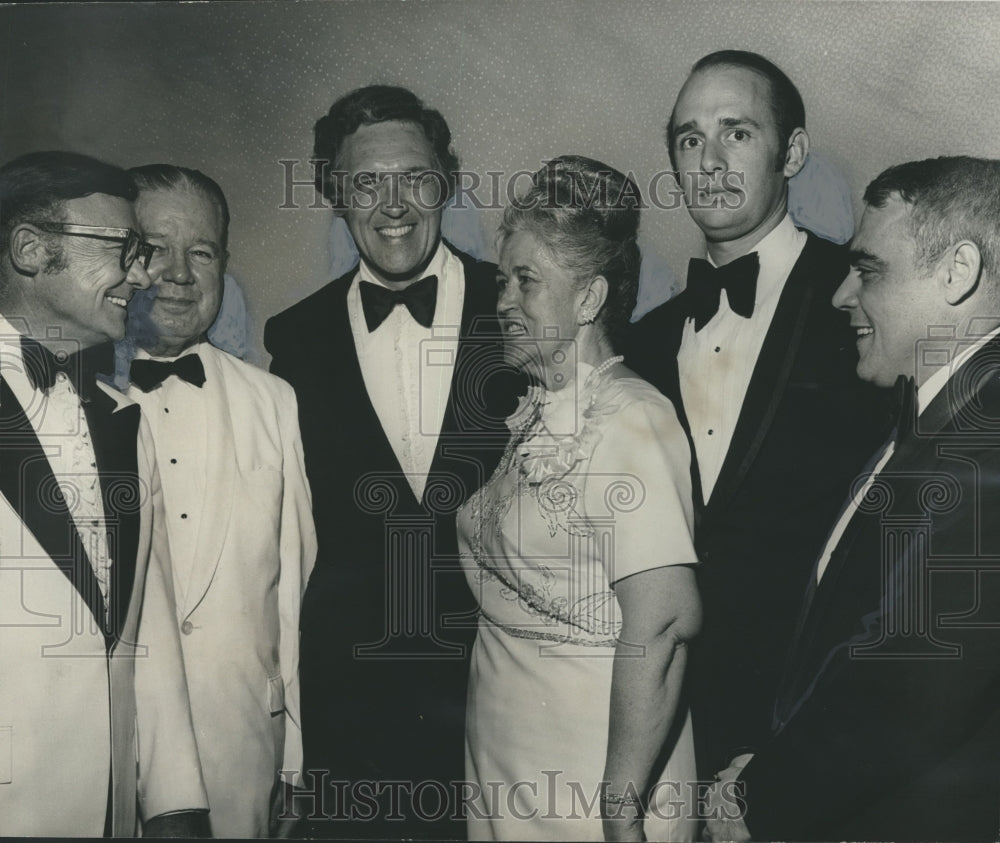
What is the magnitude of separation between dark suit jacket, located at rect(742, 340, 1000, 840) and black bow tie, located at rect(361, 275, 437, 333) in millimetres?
1318

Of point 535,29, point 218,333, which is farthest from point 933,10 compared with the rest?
point 218,333

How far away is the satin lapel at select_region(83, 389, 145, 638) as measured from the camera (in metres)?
3.02

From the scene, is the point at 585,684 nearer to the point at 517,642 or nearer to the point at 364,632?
the point at 517,642

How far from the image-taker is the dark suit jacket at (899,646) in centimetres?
295

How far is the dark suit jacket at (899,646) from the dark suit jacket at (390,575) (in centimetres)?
90

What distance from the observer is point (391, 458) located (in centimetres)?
301

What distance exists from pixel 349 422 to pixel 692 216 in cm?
111

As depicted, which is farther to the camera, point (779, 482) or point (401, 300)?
point (401, 300)

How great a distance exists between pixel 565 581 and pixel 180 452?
45.0 inches

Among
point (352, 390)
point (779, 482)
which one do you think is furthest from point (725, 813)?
point (352, 390)

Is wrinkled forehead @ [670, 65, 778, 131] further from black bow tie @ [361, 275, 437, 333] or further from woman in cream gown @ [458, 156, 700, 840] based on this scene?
black bow tie @ [361, 275, 437, 333]

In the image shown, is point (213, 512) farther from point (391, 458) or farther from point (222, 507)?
point (391, 458)

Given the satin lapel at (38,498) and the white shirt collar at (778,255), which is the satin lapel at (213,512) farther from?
the white shirt collar at (778,255)

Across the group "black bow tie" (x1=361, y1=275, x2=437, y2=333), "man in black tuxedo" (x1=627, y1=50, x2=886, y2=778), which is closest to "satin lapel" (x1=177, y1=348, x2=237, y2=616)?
"black bow tie" (x1=361, y1=275, x2=437, y2=333)
